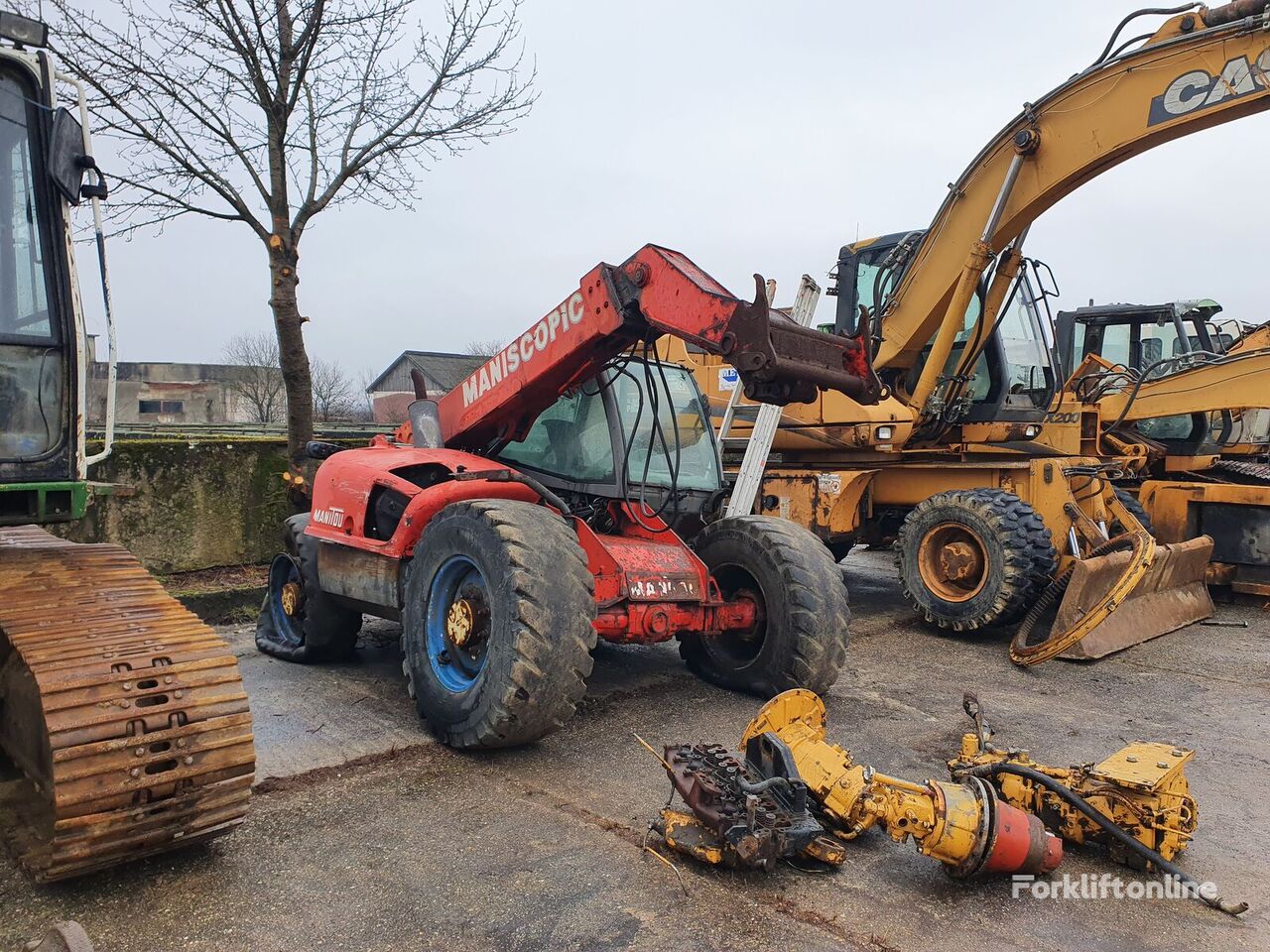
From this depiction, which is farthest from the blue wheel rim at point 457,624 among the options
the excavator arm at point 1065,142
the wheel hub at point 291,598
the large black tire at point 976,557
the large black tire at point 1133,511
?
the large black tire at point 1133,511

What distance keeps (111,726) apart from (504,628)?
168 cm

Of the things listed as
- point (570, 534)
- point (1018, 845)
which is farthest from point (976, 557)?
point (1018, 845)

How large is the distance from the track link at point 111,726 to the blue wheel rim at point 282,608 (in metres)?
2.92

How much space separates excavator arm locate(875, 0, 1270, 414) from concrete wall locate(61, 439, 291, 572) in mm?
5363

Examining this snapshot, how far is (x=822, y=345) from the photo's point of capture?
4461mm

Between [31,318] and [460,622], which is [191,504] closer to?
[460,622]

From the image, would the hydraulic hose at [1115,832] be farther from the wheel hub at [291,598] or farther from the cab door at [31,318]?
the wheel hub at [291,598]

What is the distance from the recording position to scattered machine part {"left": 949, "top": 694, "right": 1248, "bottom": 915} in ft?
11.0

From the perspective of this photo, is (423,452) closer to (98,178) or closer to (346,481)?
(346,481)

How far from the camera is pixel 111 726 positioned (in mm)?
2777

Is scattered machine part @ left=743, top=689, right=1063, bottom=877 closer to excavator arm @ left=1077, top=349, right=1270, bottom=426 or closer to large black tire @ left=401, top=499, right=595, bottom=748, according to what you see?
large black tire @ left=401, top=499, right=595, bottom=748

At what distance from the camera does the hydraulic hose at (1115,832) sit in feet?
10.6

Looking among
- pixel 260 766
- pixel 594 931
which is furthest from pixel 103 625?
pixel 594 931

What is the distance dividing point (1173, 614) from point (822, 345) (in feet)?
16.4
